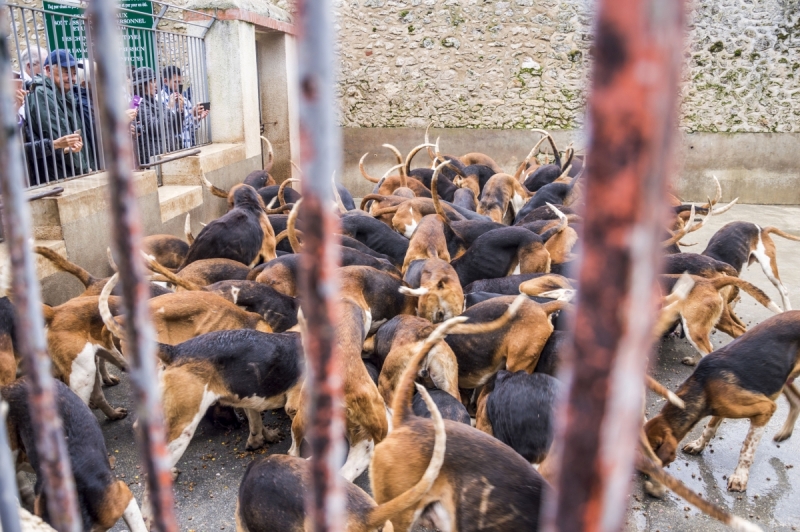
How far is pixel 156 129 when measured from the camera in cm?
745

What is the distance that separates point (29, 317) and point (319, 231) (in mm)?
463

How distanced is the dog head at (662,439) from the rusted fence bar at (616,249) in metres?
3.11

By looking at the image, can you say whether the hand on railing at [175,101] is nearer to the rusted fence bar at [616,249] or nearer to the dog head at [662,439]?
the dog head at [662,439]

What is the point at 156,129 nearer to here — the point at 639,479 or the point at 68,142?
the point at 68,142

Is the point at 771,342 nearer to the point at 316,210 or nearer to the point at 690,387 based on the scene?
the point at 690,387

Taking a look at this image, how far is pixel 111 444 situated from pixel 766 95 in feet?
39.2

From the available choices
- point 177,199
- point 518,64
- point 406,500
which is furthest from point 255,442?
point 518,64

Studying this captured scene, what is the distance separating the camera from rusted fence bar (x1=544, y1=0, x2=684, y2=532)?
1.25ft

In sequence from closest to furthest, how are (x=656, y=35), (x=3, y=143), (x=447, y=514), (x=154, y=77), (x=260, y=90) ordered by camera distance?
(x=656, y=35) < (x=3, y=143) < (x=447, y=514) < (x=154, y=77) < (x=260, y=90)

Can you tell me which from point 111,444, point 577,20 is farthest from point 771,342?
point 577,20

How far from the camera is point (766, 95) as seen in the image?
436 inches

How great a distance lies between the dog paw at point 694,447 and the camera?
12.3 ft

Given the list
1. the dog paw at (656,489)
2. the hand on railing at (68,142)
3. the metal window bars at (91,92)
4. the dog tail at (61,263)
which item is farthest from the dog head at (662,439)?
the hand on railing at (68,142)

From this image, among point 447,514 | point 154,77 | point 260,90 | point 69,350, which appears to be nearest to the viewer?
point 447,514
